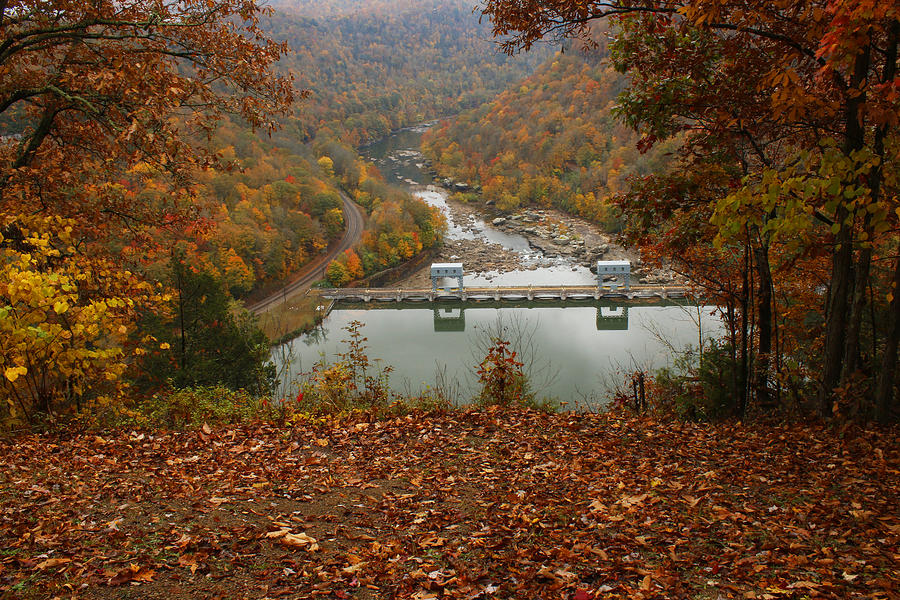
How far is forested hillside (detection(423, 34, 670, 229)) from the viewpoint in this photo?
57156mm

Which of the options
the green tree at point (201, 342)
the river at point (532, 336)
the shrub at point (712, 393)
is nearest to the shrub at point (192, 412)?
the shrub at point (712, 393)

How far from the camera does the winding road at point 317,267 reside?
33772 mm

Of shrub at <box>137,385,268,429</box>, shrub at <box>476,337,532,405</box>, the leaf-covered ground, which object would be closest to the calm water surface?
shrub at <box>476,337,532,405</box>

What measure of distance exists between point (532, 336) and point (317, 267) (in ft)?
72.5

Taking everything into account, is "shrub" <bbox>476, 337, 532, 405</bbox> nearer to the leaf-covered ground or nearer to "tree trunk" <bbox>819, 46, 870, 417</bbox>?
the leaf-covered ground

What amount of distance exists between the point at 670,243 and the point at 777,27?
186cm

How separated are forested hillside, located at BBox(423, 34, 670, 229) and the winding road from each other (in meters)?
17.9

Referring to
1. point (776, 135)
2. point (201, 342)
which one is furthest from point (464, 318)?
point (776, 135)

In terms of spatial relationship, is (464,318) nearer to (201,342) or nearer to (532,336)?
(532,336)

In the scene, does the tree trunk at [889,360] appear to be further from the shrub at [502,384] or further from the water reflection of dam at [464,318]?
the water reflection of dam at [464,318]

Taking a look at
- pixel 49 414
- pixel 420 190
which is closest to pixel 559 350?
pixel 49 414

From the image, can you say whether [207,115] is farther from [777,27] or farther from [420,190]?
[420,190]

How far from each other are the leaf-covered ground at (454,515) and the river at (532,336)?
11.1 m

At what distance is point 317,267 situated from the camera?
39.7m
